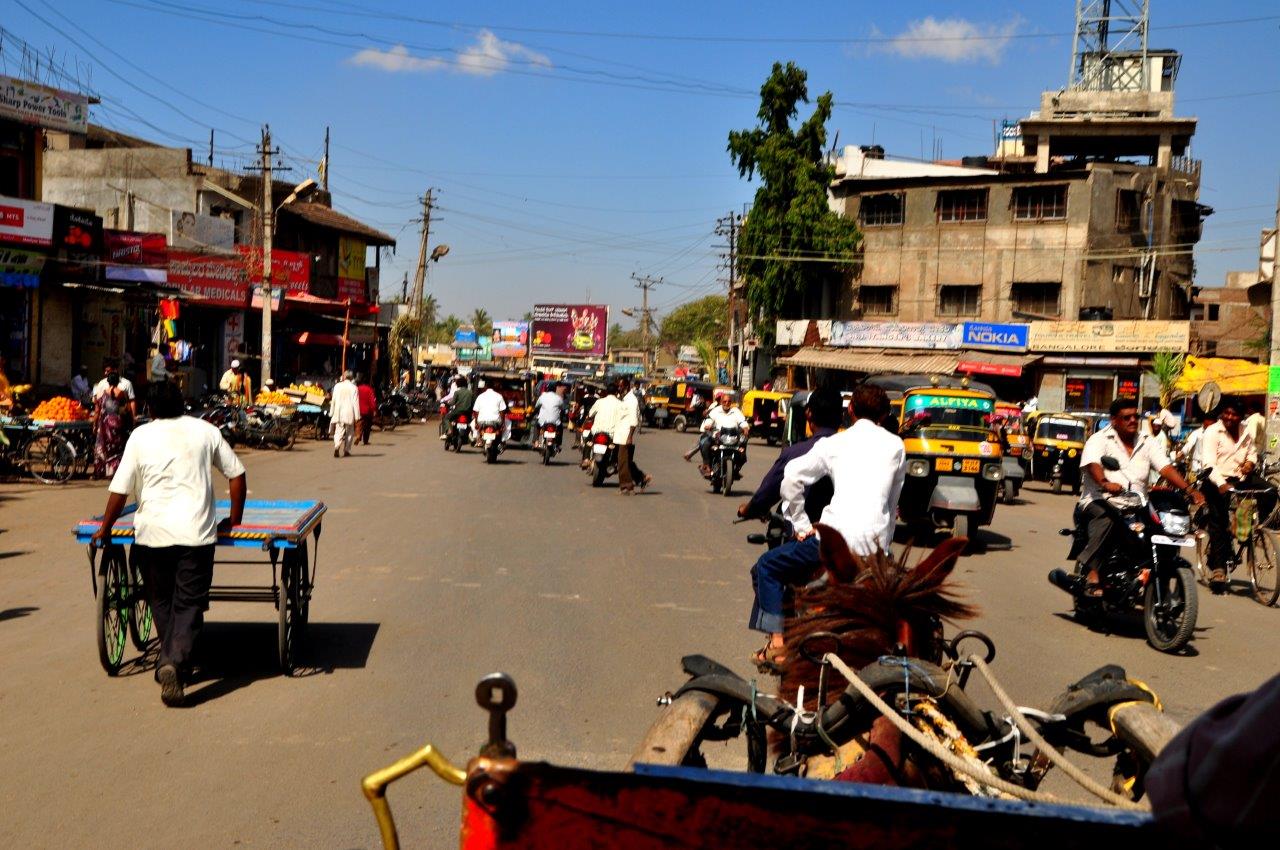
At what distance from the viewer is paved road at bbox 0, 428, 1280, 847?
5145 millimetres

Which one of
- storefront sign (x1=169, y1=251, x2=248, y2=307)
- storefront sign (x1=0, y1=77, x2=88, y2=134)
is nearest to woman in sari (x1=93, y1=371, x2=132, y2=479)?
storefront sign (x1=0, y1=77, x2=88, y2=134)

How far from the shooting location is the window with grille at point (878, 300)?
5034 cm

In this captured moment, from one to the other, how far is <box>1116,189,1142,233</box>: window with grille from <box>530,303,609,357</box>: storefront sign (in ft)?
131

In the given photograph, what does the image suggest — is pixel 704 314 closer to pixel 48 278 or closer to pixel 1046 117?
pixel 1046 117

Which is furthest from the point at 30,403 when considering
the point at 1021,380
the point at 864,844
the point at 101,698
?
the point at 1021,380

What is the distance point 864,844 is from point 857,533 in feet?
13.5

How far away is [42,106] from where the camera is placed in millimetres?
26688

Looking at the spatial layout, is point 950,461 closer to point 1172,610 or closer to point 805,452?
point 1172,610

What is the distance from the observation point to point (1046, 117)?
51781mm

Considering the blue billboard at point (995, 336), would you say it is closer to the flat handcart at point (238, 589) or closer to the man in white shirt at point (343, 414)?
the man in white shirt at point (343, 414)

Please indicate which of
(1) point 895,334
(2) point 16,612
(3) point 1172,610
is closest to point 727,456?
(3) point 1172,610

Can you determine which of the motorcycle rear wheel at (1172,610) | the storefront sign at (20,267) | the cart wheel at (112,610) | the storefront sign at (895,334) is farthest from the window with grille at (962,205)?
the cart wheel at (112,610)

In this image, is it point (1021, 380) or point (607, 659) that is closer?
point (607, 659)

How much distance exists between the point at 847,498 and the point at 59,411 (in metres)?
16.1
